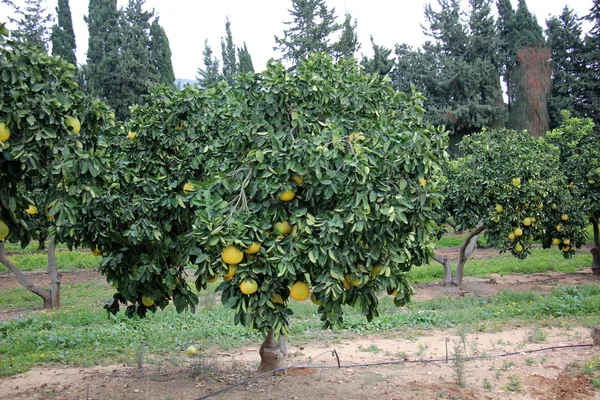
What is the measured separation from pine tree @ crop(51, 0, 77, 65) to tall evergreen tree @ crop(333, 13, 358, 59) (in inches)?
547

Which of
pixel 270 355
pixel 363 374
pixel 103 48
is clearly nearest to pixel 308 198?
pixel 270 355

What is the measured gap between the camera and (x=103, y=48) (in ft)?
96.4

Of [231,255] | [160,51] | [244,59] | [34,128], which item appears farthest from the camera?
[244,59]

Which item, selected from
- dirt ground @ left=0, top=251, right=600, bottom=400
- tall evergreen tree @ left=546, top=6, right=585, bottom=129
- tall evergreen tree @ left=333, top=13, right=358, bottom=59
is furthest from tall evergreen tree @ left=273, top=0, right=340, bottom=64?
dirt ground @ left=0, top=251, right=600, bottom=400

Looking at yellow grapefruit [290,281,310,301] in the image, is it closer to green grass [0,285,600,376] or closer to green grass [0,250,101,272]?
green grass [0,285,600,376]

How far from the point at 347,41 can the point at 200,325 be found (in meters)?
24.6

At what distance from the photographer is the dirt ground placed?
559cm

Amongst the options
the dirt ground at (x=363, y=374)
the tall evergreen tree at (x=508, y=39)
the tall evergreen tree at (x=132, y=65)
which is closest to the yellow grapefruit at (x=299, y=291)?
the dirt ground at (x=363, y=374)

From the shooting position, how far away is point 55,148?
361 cm

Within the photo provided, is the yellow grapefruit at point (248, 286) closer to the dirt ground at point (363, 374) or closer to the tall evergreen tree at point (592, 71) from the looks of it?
the dirt ground at point (363, 374)

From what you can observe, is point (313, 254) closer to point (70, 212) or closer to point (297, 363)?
point (70, 212)

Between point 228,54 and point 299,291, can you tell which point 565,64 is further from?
point 299,291

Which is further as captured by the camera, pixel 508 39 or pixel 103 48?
pixel 508 39

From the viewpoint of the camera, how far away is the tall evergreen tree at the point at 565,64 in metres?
28.5
